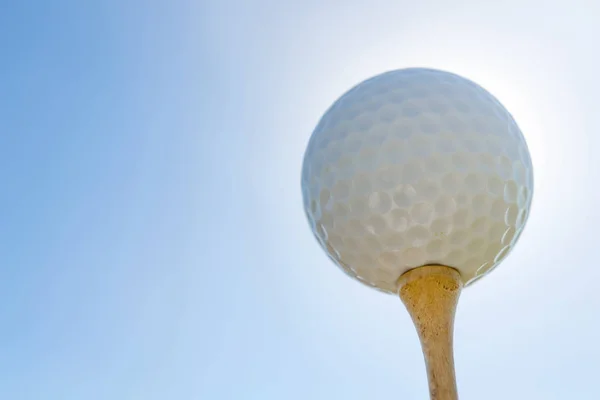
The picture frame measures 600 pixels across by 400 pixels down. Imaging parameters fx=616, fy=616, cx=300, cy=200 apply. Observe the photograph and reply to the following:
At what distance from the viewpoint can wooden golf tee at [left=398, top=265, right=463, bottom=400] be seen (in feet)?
25.4

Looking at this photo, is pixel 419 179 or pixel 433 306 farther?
pixel 433 306

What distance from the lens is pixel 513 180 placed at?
8.17 m

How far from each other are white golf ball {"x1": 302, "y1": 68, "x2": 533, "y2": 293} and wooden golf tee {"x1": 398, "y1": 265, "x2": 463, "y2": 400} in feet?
0.56

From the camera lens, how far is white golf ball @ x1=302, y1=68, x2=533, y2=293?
7.65 m

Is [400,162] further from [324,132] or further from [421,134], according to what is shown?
[324,132]

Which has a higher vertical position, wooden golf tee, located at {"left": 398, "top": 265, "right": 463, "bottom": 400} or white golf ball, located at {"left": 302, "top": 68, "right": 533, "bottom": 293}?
white golf ball, located at {"left": 302, "top": 68, "right": 533, "bottom": 293}

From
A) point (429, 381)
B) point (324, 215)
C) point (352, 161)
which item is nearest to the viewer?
point (429, 381)

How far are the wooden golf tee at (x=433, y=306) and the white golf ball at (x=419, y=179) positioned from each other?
0.17 m

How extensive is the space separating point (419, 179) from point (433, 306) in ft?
5.63

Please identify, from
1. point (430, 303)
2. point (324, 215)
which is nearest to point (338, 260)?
point (324, 215)

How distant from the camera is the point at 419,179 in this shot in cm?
754

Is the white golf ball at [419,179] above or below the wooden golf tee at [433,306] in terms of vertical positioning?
above

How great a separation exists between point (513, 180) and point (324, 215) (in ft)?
8.43

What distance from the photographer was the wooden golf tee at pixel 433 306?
7736 mm
